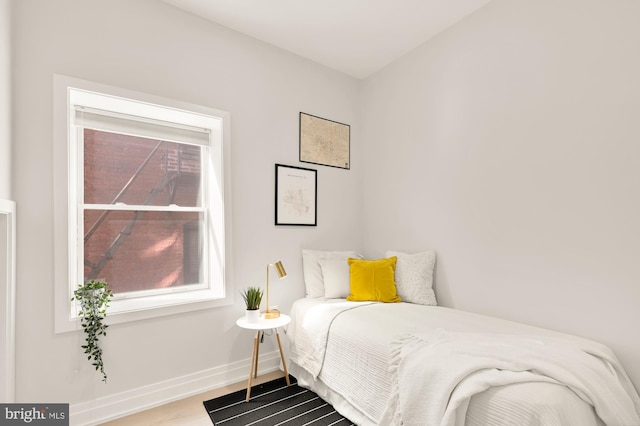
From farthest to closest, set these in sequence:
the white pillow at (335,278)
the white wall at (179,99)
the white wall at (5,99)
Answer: the white pillow at (335,278) → the white wall at (179,99) → the white wall at (5,99)

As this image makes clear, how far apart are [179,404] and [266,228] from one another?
1.39 m

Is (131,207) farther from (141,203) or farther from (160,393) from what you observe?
(160,393)

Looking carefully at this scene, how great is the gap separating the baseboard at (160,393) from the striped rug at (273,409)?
18cm

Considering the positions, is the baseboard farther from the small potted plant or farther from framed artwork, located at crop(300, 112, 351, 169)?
framed artwork, located at crop(300, 112, 351, 169)

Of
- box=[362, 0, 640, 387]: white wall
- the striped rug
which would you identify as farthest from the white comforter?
the striped rug

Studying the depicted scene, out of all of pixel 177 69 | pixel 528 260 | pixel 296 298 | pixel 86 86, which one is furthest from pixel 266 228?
pixel 528 260

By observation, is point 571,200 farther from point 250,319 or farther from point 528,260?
point 250,319

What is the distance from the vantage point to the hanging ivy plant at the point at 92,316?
1.95 metres

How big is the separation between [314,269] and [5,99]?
226 cm

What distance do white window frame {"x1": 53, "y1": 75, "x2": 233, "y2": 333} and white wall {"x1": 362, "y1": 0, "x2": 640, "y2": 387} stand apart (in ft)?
5.21

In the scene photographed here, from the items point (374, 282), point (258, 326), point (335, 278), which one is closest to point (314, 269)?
point (335, 278)

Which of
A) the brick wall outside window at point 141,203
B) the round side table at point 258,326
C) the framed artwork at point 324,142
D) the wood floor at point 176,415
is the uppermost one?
the framed artwork at point 324,142

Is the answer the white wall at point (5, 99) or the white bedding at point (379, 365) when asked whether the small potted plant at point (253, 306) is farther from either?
the white wall at point (5, 99)

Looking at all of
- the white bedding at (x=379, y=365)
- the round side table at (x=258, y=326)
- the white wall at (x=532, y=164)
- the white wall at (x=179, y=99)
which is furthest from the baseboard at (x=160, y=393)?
the white wall at (x=532, y=164)
